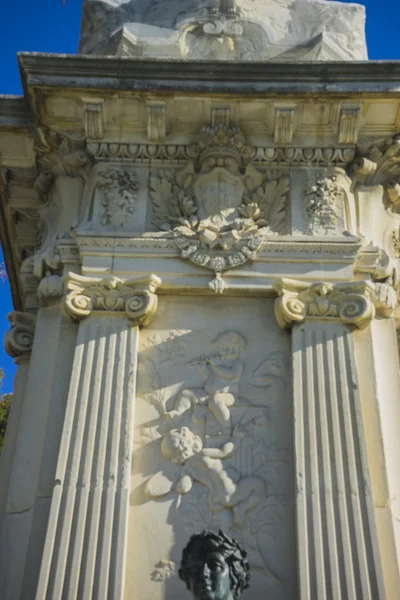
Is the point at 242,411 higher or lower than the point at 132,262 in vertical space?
lower

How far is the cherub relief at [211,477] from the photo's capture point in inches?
341

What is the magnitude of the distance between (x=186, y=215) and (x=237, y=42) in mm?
2595

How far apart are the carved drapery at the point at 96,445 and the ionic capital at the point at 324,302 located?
142 centimetres

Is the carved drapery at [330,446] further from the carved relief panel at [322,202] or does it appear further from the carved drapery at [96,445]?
the carved drapery at [96,445]

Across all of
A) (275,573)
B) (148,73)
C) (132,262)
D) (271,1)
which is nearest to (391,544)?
(275,573)

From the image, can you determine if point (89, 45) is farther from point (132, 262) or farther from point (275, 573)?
point (275, 573)

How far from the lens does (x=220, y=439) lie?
911cm

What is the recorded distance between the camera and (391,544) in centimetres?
838

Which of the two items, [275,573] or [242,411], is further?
[242,411]

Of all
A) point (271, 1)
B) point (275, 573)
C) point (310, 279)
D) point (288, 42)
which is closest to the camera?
point (275, 573)

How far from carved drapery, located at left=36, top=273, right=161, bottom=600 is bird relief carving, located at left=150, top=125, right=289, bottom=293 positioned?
3.09 feet

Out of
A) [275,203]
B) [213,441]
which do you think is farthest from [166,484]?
[275,203]

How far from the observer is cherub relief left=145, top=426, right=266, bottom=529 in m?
8.66

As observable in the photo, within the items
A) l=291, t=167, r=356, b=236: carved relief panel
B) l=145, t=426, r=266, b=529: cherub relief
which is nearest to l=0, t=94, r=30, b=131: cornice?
l=291, t=167, r=356, b=236: carved relief panel
